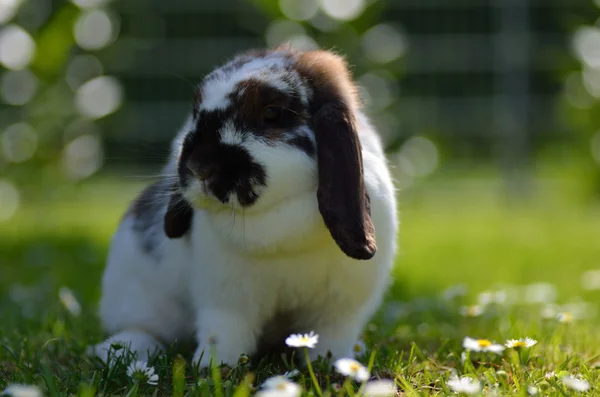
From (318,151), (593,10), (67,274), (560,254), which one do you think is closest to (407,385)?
(318,151)

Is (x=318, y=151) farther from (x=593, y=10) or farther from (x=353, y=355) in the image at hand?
(x=593, y=10)

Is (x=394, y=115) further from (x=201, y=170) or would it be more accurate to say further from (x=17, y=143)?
(x=201, y=170)

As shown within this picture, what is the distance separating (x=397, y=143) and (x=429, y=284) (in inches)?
160

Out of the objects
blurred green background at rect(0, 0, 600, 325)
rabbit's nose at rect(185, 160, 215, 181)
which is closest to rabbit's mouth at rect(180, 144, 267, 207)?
rabbit's nose at rect(185, 160, 215, 181)

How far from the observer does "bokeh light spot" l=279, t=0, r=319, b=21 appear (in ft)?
24.1

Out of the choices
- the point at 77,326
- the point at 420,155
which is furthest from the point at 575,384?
the point at 420,155

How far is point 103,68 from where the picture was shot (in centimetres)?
703

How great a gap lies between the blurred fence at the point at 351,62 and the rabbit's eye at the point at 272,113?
16.1 ft

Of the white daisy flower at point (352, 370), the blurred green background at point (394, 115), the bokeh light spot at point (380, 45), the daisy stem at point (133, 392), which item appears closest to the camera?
the white daisy flower at point (352, 370)

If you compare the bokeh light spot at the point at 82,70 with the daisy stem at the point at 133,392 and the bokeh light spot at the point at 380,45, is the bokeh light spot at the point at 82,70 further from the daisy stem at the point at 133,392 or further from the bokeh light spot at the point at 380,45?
the daisy stem at the point at 133,392


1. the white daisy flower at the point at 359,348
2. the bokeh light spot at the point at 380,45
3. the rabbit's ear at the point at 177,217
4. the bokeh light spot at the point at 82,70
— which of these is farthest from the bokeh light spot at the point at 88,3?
the white daisy flower at the point at 359,348

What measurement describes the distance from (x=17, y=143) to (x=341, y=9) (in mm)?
3147

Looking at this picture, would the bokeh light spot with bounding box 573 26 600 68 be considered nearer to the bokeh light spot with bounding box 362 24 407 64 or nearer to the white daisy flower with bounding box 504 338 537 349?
the bokeh light spot with bounding box 362 24 407 64

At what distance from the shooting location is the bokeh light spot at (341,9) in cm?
734
